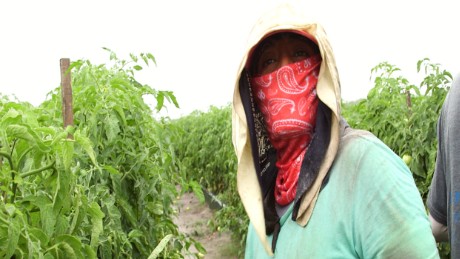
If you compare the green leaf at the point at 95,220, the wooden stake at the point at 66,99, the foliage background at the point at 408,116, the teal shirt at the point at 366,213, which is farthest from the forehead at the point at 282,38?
the foliage background at the point at 408,116

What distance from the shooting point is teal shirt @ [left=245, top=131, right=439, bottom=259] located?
1209mm

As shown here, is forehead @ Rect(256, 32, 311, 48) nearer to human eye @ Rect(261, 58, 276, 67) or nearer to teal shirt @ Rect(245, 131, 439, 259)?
human eye @ Rect(261, 58, 276, 67)

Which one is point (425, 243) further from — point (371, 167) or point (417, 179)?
point (417, 179)

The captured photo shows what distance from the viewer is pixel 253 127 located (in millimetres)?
1611

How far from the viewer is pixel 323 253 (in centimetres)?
130

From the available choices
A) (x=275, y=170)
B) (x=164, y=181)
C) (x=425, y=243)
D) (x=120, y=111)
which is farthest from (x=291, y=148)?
(x=164, y=181)

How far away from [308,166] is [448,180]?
657mm

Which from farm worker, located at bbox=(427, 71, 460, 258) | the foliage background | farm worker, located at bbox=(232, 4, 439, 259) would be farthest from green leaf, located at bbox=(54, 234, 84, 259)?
the foliage background

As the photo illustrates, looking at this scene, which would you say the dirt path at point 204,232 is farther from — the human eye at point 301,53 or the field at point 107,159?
the human eye at point 301,53

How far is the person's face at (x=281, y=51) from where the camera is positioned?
4.99ft

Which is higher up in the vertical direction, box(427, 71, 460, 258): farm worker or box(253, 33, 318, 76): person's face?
box(253, 33, 318, 76): person's face

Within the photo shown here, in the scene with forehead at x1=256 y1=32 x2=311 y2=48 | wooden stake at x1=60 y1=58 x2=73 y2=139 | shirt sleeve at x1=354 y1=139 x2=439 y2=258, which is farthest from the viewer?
wooden stake at x1=60 y1=58 x2=73 y2=139

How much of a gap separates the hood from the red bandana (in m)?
0.07

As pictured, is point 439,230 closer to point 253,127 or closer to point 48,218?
point 253,127
